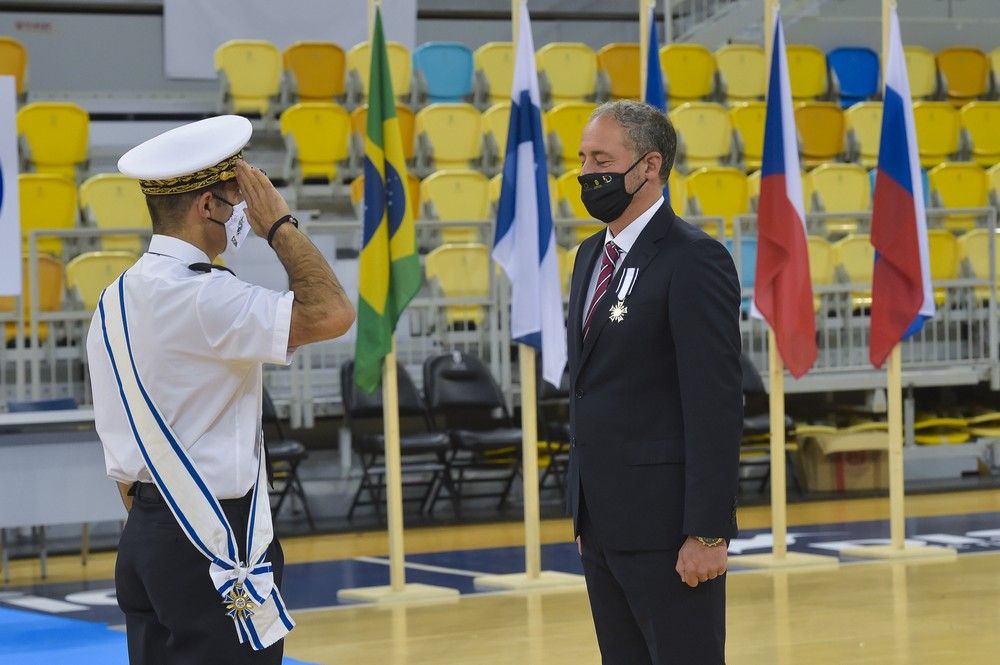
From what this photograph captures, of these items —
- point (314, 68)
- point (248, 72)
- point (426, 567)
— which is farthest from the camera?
point (314, 68)

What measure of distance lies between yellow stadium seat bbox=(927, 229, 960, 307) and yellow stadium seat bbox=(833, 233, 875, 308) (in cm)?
57

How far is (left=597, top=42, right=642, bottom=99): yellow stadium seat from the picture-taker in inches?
579

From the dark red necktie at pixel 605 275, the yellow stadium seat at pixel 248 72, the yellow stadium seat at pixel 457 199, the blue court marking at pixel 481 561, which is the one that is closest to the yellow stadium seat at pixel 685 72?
the yellow stadium seat at pixel 457 199

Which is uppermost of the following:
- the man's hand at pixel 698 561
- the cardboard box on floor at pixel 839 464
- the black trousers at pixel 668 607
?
the man's hand at pixel 698 561

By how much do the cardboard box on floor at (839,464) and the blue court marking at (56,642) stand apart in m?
6.38

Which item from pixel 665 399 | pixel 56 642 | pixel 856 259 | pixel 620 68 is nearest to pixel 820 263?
pixel 856 259

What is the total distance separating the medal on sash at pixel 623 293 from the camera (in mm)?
3059

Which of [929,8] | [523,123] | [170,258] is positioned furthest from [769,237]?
[929,8]

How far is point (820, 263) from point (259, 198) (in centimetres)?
980

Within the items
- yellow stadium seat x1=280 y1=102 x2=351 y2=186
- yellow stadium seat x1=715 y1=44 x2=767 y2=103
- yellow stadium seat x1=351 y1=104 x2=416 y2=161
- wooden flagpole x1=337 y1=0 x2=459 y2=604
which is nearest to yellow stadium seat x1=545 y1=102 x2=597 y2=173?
yellow stadium seat x1=351 y1=104 x2=416 y2=161

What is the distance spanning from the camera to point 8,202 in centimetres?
781

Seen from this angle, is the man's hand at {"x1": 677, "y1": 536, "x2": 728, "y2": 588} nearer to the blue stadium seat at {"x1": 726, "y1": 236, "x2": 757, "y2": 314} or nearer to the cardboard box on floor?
the blue stadium seat at {"x1": 726, "y1": 236, "x2": 757, "y2": 314}

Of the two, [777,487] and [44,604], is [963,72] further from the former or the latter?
[44,604]

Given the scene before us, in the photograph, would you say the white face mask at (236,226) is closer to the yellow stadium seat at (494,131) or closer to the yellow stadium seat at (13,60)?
the yellow stadium seat at (494,131)
